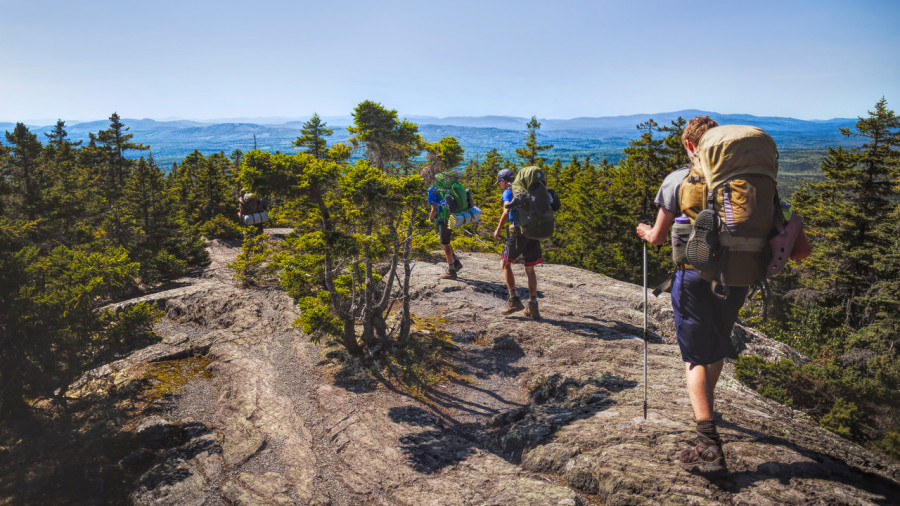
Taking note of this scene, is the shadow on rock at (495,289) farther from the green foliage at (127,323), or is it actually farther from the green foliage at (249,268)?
the green foliage at (127,323)

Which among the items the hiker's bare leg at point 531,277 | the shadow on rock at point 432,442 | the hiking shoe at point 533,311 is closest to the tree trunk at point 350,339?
the shadow on rock at point 432,442

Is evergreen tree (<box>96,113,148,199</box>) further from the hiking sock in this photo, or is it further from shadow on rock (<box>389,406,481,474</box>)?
the hiking sock

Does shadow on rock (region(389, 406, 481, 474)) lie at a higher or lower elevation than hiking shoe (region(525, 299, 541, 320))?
lower

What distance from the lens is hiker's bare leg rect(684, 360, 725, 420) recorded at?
3.38 meters

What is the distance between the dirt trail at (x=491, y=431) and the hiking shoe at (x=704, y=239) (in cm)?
169

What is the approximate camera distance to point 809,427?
4.14m

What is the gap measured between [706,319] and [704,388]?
1.88 ft

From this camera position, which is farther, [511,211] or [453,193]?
[453,193]

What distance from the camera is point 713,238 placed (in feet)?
10.3

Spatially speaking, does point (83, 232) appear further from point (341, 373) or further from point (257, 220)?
point (341, 373)

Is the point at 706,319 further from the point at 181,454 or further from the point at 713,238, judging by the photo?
the point at 181,454

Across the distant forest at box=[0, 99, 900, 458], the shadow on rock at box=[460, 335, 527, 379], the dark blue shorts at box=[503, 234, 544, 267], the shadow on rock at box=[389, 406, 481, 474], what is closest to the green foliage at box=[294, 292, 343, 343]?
the distant forest at box=[0, 99, 900, 458]

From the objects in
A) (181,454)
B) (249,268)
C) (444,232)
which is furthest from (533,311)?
(249,268)

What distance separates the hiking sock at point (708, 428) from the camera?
3.32 meters
